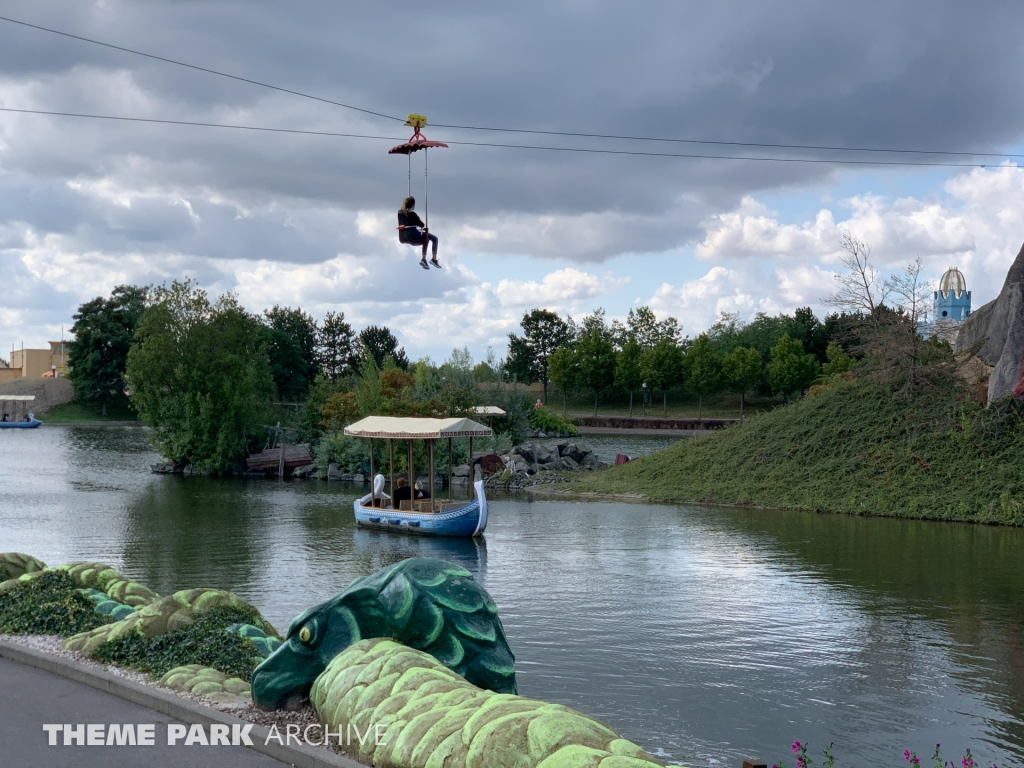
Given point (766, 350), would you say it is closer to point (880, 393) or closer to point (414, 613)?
point (880, 393)

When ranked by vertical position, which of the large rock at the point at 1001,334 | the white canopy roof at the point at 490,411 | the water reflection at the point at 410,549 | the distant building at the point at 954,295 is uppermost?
the distant building at the point at 954,295

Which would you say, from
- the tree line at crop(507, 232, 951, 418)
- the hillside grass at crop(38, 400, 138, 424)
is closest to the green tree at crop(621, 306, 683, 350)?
the tree line at crop(507, 232, 951, 418)

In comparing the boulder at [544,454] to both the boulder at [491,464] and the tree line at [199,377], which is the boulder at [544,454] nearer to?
the boulder at [491,464]

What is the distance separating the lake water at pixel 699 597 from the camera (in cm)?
1010

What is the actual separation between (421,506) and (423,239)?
13758 millimetres

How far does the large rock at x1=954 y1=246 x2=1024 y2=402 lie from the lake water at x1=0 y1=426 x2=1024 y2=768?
637 cm

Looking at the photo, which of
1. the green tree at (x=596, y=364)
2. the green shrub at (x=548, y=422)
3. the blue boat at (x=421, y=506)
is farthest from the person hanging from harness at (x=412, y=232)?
the green tree at (x=596, y=364)

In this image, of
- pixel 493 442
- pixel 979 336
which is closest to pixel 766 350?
pixel 493 442

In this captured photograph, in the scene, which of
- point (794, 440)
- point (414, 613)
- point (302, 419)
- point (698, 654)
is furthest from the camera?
point (302, 419)

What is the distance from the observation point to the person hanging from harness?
1372cm

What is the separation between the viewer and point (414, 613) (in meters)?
7.40

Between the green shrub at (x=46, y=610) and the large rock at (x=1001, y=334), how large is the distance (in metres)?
27.4

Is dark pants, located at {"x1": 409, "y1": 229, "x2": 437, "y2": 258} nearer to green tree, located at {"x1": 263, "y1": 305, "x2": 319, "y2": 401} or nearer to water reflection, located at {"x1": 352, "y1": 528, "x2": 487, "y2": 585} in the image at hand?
water reflection, located at {"x1": 352, "y1": 528, "x2": 487, "y2": 585}

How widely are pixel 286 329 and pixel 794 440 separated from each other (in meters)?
71.1
